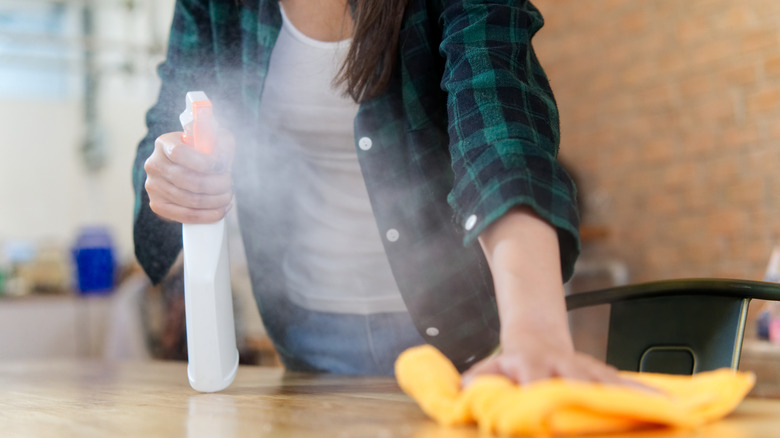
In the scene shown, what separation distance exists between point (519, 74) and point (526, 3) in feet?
0.37

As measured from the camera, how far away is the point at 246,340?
2600 mm

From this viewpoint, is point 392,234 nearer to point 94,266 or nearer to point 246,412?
point 246,412

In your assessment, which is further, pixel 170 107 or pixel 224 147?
pixel 170 107

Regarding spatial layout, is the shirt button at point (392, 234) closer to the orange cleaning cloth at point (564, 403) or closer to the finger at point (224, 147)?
the finger at point (224, 147)

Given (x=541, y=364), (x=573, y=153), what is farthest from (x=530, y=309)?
(x=573, y=153)

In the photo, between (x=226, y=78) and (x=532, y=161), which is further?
(x=226, y=78)

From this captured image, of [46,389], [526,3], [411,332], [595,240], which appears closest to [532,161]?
[526,3]

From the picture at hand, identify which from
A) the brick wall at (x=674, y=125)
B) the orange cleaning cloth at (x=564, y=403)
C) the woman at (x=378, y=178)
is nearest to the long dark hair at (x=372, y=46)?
the woman at (x=378, y=178)

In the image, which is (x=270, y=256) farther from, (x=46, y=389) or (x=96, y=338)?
(x=96, y=338)

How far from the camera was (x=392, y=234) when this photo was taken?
2.69 feet

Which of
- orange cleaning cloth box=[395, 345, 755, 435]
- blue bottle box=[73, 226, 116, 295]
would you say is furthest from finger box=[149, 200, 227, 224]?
blue bottle box=[73, 226, 116, 295]

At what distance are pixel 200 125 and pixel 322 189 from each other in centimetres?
32

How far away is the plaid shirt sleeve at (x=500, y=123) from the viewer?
1.72 ft

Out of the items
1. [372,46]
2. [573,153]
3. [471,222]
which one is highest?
[573,153]
